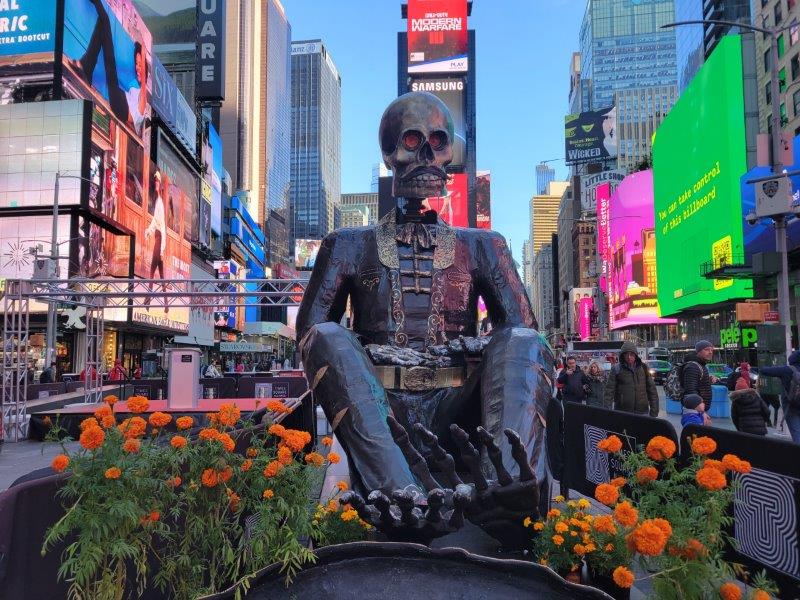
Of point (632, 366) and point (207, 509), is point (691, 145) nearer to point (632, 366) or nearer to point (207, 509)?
point (632, 366)

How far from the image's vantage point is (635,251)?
57.5 m

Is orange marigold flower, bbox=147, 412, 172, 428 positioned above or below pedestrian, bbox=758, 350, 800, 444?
above

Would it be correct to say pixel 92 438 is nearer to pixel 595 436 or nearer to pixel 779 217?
pixel 595 436

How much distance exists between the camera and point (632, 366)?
8766mm

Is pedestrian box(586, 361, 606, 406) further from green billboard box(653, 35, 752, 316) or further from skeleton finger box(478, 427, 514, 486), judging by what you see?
green billboard box(653, 35, 752, 316)

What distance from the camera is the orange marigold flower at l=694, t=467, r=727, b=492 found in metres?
1.93

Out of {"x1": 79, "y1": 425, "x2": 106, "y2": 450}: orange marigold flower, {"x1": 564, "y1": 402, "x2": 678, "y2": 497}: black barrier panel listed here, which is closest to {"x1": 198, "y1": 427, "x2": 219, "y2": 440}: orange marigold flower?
{"x1": 79, "y1": 425, "x2": 106, "y2": 450}: orange marigold flower

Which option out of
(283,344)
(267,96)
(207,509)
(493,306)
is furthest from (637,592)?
(267,96)

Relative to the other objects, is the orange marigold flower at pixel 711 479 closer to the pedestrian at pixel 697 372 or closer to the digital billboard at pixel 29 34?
the pedestrian at pixel 697 372

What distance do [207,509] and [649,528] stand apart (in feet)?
5.06

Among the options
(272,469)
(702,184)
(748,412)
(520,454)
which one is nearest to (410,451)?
(520,454)

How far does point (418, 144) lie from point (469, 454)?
2.14 m

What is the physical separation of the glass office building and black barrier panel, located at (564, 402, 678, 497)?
15211cm

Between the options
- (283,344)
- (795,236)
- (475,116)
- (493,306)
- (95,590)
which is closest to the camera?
(95,590)
